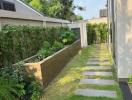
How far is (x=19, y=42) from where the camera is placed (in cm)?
887

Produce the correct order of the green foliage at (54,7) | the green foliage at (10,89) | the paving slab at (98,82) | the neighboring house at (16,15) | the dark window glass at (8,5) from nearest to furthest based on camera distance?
the green foliage at (10,89) → the paving slab at (98,82) → the neighboring house at (16,15) → the dark window glass at (8,5) → the green foliage at (54,7)

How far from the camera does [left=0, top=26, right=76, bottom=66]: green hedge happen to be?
749 centimetres

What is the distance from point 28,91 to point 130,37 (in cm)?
378

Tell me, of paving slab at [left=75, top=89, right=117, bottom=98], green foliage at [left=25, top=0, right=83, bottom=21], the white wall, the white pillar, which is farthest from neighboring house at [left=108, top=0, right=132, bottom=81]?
green foliage at [left=25, top=0, right=83, bottom=21]

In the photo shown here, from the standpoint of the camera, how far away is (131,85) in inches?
286

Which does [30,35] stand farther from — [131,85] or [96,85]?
[131,85]

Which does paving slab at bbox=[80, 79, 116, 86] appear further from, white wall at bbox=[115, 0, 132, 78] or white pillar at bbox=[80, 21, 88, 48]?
white pillar at bbox=[80, 21, 88, 48]

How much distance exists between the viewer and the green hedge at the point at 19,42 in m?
7.49

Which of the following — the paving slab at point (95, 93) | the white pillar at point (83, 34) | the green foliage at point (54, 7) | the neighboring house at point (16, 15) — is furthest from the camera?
the green foliage at point (54, 7)

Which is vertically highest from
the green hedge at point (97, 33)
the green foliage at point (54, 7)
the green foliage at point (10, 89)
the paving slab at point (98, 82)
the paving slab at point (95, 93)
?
the green foliage at point (54, 7)

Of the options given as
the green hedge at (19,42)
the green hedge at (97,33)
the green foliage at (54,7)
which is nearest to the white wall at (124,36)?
the green hedge at (19,42)

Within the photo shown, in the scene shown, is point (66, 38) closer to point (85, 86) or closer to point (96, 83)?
point (96, 83)

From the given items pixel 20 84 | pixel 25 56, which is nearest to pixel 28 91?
pixel 20 84

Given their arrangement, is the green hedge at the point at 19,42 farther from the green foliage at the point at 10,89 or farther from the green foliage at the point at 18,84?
the green foliage at the point at 10,89
